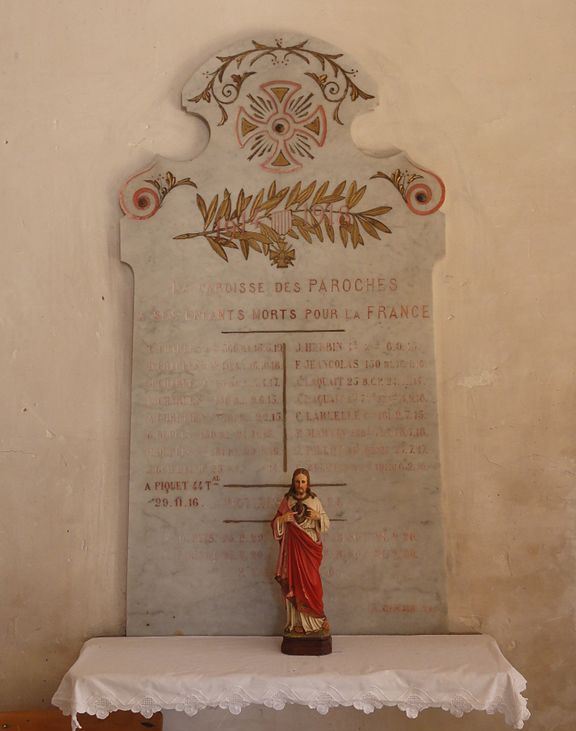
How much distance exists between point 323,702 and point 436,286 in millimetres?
1817

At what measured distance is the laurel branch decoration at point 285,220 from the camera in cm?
375

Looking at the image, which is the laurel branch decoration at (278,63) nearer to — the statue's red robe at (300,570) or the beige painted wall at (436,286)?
the beige painted wall at (436,286)

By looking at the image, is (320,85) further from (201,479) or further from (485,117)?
(201,479)

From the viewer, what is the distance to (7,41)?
3.91 m

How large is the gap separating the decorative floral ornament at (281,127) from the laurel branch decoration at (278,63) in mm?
75

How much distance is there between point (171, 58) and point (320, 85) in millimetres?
711

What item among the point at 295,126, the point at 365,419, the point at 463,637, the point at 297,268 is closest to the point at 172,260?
the point at 297,268

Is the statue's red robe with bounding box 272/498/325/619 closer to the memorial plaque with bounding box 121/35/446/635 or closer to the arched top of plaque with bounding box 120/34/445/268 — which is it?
the memorial plaque with bounding box 121/35/446/635

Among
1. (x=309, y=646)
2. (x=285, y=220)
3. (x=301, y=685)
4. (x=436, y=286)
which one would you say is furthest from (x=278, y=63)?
(x=301, y=685)

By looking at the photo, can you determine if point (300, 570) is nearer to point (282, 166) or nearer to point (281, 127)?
point (282, 166)

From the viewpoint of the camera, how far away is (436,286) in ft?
12.4

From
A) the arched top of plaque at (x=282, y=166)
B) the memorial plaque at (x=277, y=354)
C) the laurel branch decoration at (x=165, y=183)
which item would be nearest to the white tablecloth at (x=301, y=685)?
the memorial plaque at (x=277, y=354)

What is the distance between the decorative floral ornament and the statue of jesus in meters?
1.45

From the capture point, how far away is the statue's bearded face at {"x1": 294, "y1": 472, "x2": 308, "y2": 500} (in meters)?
3.25
